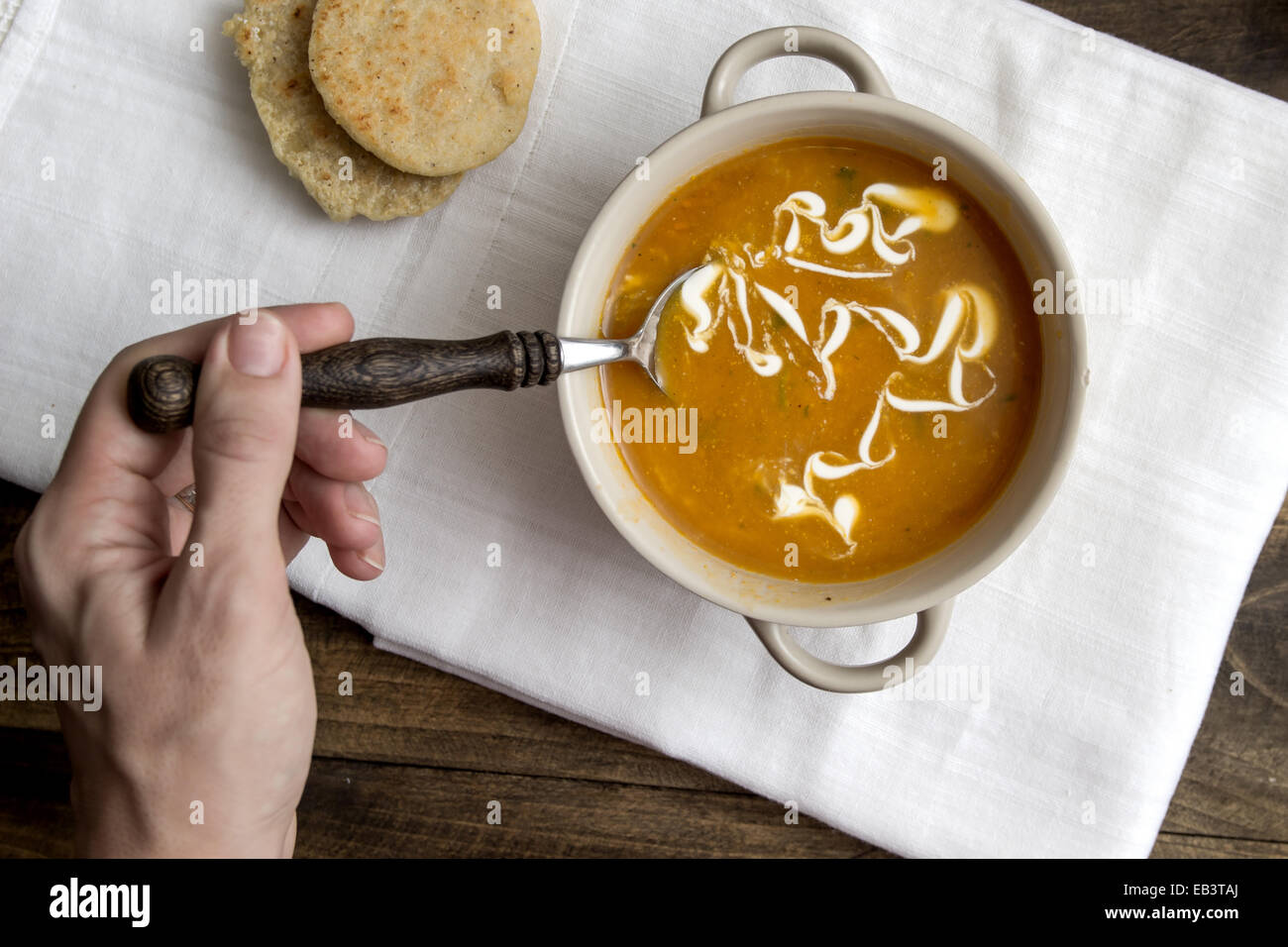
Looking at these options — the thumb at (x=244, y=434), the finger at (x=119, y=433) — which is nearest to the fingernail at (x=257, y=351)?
the thumb at (x=244, y=434)

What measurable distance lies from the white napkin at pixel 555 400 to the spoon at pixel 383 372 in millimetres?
493

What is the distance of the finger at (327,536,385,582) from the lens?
2045 mm

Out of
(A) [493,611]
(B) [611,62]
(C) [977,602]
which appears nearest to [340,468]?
(A) [493,611]

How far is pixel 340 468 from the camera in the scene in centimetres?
197

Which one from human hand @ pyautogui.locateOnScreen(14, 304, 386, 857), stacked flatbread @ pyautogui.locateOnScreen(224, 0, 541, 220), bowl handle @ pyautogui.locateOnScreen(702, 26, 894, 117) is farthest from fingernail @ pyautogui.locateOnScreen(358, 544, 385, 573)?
bowl handle @ pyautogui.locateOnScreen(702, 26, 894, 117)

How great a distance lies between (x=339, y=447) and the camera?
6.36 feet

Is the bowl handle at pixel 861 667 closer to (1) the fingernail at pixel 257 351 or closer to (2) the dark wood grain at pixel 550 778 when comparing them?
(2) the dark wood grain at pixel 550 778

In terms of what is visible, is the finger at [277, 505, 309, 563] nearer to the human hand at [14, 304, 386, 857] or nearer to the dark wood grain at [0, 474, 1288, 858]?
the dark wood grain at [0, 474, 1288, 858]

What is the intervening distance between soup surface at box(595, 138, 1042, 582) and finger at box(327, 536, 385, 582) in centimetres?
58

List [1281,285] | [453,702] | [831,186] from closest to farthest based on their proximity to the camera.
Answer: [831,186]
[1281,285]
[453,702]
